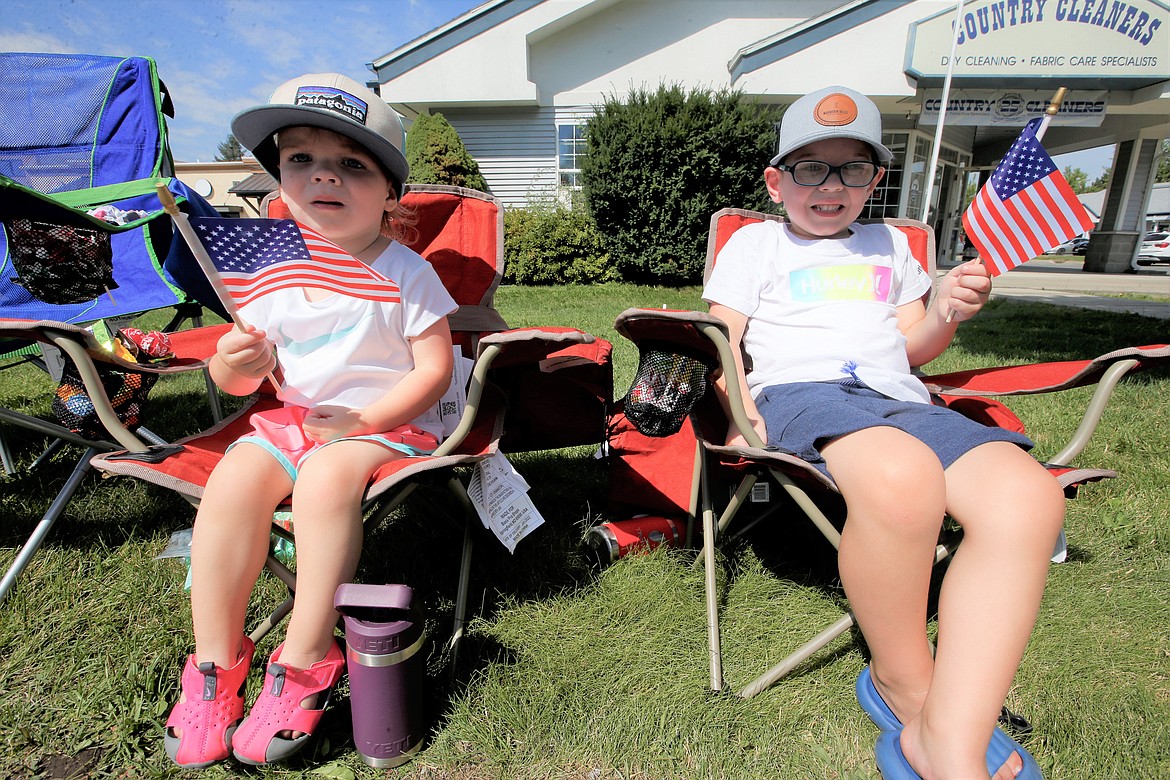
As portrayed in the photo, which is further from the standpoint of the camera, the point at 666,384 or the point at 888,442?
the point at 666,384

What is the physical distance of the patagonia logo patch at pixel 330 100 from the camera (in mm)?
1462

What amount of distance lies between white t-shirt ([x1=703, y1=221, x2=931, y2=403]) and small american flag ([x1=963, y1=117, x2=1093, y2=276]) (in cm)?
34

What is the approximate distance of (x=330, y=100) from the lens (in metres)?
1.46

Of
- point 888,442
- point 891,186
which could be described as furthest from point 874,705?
point 891,186

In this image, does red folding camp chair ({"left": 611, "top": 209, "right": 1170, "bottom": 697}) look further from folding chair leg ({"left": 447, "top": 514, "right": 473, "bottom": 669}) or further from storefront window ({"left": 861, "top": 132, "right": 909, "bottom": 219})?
storefront window ({"left": 861, "top": 132, "right": 909, "bottom": 219})

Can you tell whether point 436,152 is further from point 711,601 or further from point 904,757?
point 904,757

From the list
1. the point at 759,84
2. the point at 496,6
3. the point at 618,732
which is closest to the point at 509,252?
the point at 496,6

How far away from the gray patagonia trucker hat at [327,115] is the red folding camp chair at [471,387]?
1.88 ft

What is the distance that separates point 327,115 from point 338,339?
0.56m

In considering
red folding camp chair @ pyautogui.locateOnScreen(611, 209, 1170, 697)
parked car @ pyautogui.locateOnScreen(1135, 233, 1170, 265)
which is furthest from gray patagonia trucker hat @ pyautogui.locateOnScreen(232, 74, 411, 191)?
parked car @ pyautogui.locateOnScreen(1135, 233, 1170, 265)

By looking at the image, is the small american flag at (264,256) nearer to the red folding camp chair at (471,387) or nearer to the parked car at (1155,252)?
the red folding camp chair at (471,387)

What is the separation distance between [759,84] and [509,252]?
500 cm

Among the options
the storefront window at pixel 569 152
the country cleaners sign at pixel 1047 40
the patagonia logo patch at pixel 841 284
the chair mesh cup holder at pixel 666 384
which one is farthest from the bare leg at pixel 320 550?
the country cleaners sign at pixel 1047 40

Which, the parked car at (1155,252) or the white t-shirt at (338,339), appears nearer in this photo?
the white t-shirt at (338,339)
